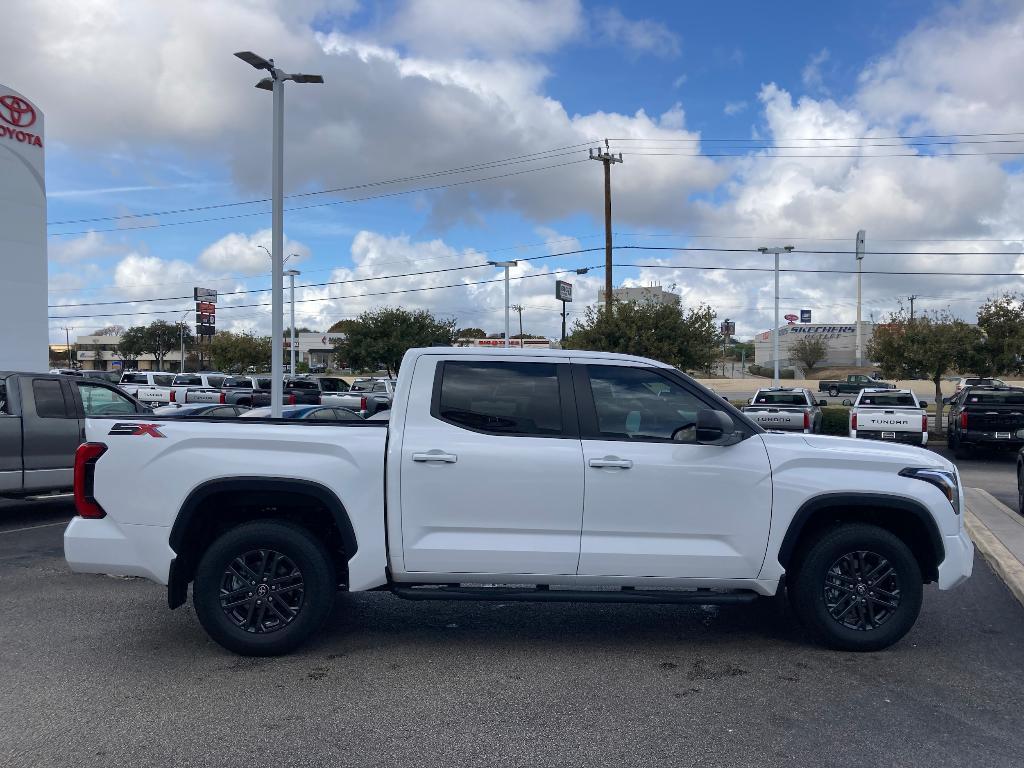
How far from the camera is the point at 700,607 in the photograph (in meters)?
6.66

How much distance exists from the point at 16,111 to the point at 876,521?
2658 cm

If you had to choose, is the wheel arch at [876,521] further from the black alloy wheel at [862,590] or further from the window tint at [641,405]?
the window tint at [641,405]

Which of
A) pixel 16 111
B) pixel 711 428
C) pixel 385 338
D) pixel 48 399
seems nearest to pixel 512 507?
pixel 711 428

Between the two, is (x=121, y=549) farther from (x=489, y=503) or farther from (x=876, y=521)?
(x=876, y=521)

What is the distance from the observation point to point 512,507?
521cm

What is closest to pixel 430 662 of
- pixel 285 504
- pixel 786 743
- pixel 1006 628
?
pixel 285 504

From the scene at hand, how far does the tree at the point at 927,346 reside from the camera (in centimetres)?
2616

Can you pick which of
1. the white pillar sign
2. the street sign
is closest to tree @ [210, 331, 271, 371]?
the street sign

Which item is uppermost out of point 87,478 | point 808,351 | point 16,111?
point 16,111

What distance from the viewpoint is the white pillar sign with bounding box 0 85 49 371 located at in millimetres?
23906

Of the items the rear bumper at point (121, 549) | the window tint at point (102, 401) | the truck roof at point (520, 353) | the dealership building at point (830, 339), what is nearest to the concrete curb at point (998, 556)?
the truck roof at point (520, 353)

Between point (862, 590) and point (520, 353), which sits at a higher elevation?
point (520, 353)

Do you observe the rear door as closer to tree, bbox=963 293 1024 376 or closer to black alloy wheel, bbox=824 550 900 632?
black alloy wheel, bbox=824 550 900 632

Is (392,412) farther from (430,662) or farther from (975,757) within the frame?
(975,757)
